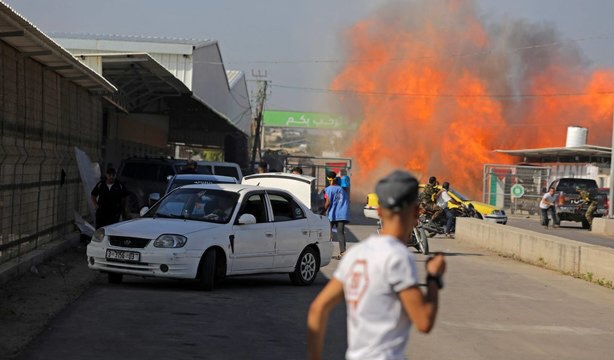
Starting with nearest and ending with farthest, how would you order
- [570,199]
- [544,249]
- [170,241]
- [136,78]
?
[170,241]
[544,249]
[136,78]
[570,199]

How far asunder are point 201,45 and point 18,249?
3227 centimetres

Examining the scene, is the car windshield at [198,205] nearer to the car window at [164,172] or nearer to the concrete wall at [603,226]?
the car window at [164,172]

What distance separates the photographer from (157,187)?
2655cm

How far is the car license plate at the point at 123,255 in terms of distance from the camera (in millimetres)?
13141

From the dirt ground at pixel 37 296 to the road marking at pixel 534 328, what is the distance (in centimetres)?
455

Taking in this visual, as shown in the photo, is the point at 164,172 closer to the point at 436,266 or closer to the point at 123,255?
the point at 123,255

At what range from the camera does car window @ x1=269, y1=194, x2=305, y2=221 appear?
49.3 ft

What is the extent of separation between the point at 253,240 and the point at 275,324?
11.4 ft

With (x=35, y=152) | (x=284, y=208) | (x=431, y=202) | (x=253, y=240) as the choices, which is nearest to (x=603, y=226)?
(x=431, y=202)

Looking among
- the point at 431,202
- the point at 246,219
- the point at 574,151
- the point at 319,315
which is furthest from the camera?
the point at 574,151

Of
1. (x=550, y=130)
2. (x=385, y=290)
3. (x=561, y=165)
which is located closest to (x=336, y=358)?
(x=385, y=290)

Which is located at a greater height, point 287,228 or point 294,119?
point 294,119

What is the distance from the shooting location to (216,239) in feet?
44.3

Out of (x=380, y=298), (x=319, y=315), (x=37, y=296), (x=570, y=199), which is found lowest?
(x=37, y=296)
